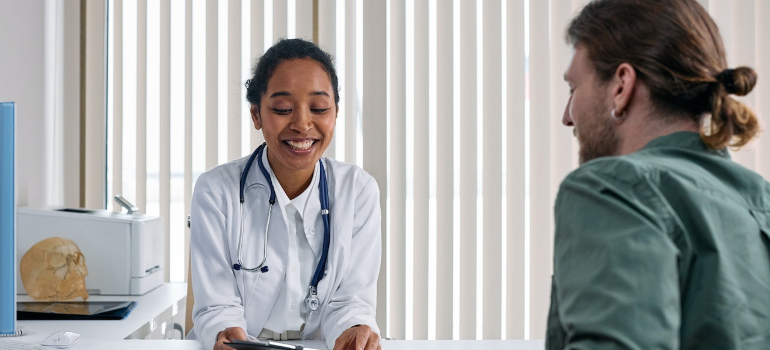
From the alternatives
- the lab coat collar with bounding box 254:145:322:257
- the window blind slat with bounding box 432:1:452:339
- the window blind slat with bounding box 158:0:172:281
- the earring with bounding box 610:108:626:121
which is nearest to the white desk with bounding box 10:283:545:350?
the lab coat collar with bounding box 254:145:322:257

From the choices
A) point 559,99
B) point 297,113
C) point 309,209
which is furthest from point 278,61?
point 559,99

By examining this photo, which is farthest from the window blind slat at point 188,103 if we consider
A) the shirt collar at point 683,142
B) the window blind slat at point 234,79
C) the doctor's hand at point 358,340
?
the shirt collar at point 683,142

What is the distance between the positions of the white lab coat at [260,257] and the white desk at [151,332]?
10cm

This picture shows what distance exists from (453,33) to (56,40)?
1756 millimetres

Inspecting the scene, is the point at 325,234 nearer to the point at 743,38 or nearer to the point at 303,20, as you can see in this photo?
the point at 303,20

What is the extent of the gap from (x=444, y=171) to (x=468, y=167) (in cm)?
11

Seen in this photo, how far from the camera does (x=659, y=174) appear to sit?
0.70 m

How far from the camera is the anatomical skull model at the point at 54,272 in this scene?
2111 millimetres

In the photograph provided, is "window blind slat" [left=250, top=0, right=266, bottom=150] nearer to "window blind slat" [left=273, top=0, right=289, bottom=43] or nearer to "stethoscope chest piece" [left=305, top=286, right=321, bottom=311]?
"window blind slat" [left=273, top=0, right=289, bottom=43]

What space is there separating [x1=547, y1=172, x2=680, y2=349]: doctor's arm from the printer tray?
1.61 m

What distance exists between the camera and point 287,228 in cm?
169

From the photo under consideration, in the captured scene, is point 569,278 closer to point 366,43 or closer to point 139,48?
point 366,43

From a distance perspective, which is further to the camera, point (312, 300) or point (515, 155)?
point (515, 155)

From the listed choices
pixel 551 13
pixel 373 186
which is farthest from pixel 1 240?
pixel 551 13
